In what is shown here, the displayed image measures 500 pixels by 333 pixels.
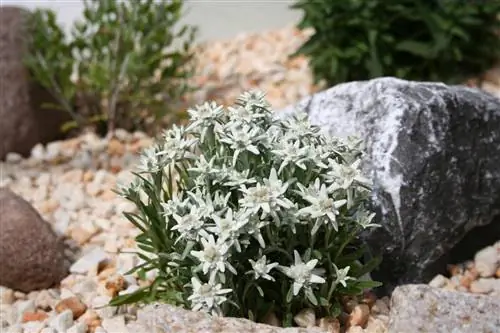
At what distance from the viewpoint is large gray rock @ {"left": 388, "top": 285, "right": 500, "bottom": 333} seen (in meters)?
2.49

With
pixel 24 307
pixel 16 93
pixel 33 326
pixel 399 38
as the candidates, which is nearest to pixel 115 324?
pixel 33 326

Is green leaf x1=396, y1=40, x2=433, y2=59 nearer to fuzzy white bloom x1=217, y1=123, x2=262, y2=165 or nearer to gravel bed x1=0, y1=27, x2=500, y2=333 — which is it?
gravel bed x1=0, y1=27, x2=500, y2=333

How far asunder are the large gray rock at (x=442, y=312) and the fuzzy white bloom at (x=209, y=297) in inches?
21.3

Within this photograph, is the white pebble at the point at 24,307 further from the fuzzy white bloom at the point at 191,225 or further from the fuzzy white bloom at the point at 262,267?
the fuzzy white bloom at the point at 262,267

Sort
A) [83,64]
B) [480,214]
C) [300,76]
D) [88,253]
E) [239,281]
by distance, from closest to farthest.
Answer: [239,281]
[480,214]
[88,253]
[83,64]
[300,76]

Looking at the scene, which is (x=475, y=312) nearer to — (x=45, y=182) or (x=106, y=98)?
(x=45, y=182)

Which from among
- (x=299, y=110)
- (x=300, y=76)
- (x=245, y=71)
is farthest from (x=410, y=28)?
(x=299, y=110)

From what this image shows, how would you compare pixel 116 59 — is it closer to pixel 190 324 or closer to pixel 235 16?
pixel 235 16

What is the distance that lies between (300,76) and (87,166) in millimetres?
1553

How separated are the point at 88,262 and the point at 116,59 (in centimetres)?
142

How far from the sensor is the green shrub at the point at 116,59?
174 inches

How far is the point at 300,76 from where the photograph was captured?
5.23m

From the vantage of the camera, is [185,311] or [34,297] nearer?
[185,311]

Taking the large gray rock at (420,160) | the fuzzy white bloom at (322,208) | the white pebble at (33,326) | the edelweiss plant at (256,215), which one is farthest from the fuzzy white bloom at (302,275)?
the white pebble at (33,326)
